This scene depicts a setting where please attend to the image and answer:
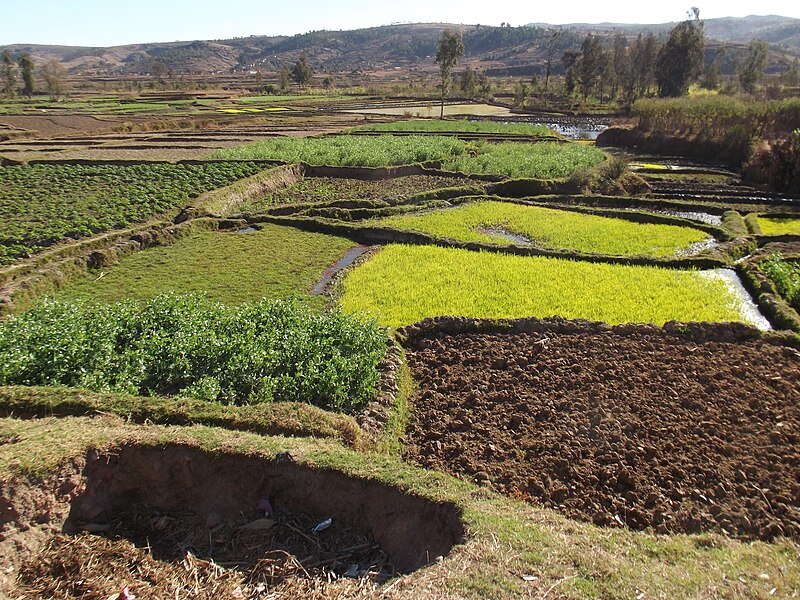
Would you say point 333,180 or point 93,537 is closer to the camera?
point 93,537

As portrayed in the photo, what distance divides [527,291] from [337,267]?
5931 mm

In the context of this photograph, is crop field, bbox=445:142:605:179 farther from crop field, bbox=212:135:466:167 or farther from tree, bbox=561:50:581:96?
tree, bbox=561:50:581:96

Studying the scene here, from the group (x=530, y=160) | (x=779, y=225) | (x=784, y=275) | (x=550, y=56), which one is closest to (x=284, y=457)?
(x=784, y=275)

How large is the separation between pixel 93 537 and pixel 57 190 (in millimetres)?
22537

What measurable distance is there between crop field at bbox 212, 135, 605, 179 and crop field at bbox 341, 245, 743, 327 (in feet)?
41.1

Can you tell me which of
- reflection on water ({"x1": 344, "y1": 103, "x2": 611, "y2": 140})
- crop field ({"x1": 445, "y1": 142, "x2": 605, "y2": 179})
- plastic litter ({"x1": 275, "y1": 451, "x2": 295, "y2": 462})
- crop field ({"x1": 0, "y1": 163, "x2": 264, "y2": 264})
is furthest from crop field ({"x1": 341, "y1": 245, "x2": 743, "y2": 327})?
reflection on water ({"x1": 344, "y1": 103, "x2": 611, "y2": 140})

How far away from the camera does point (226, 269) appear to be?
1537 centimetres

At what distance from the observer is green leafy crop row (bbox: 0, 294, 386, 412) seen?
832cm

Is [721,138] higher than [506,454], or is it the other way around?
[721,138]

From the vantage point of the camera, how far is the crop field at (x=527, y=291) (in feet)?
39.2

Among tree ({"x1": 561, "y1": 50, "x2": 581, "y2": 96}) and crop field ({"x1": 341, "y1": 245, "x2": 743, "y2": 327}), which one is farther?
tree ({"x1": 561, "y1": 50, "x2": 581, "y2": 96})

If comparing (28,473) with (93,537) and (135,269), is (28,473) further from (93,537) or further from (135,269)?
(135,269)

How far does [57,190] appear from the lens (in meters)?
23.2

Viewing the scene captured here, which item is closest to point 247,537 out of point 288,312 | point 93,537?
point 93,537
